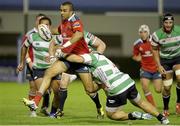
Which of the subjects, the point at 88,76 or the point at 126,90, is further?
the point at 88,76

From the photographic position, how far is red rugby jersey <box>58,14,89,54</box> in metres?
15.8

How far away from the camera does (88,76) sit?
1585 centimetres

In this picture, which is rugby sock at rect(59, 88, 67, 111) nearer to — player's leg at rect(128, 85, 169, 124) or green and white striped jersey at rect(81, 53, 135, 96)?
green and white striped jersey at rect(81, 53, 135, 96)

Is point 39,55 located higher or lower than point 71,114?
higher

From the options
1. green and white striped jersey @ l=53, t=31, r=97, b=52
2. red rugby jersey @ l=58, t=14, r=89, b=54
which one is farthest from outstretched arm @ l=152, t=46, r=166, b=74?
red rugby jersey @ l=58, t=14, r=89, b=54

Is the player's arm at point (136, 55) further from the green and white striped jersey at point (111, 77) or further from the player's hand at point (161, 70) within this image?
the green and white striped jersey at point (111, 77)

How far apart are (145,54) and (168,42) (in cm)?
282

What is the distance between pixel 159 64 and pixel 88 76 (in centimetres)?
220

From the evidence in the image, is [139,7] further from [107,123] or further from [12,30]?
[107,123]

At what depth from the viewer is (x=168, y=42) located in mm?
17875

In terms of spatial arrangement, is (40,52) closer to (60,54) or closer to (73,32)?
(73,32)

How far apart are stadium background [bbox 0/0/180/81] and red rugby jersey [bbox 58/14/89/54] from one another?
19467 mm

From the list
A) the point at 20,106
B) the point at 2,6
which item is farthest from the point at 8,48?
the point at 20,106

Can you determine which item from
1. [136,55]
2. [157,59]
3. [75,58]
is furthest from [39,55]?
[136,55]
